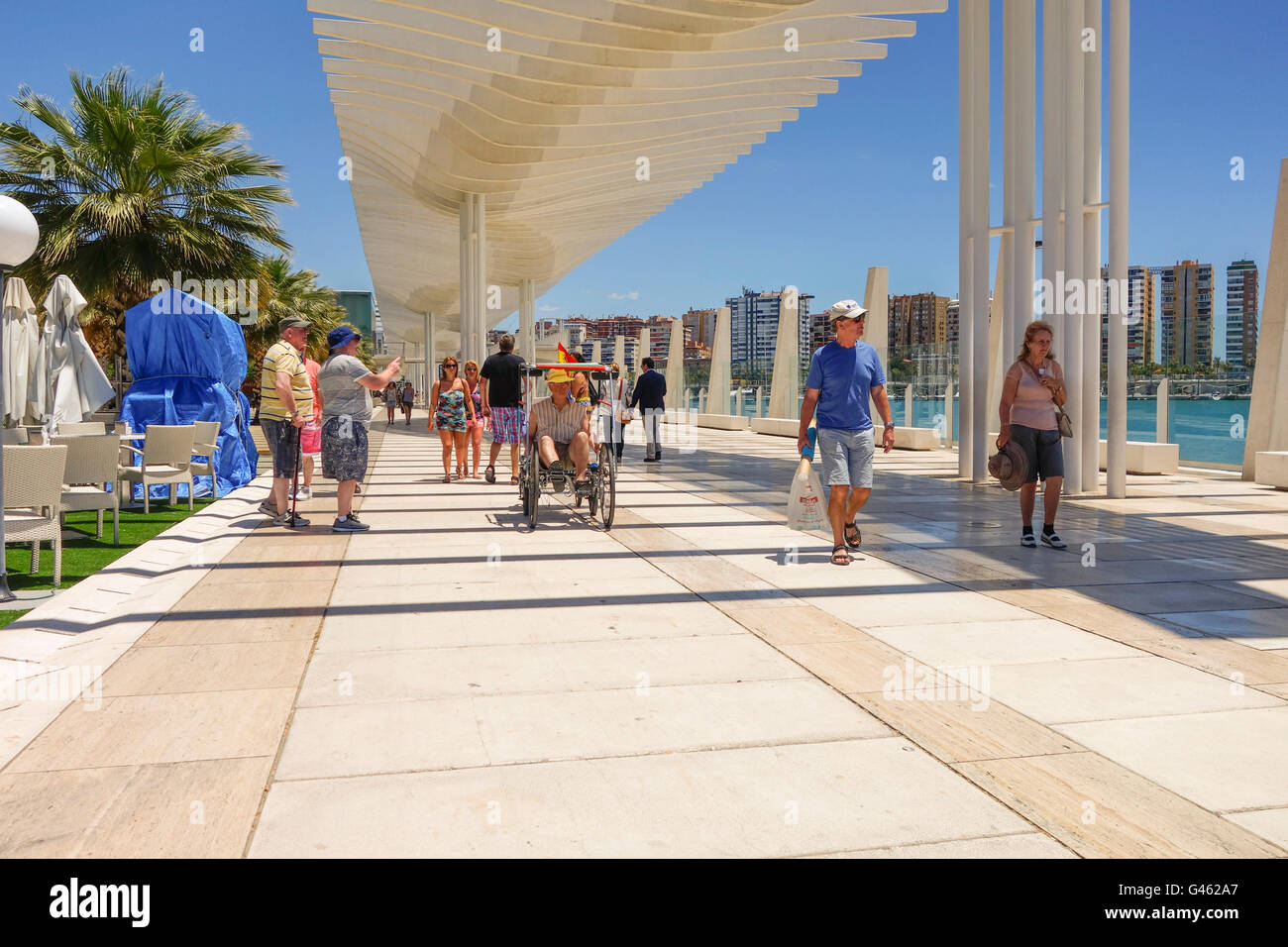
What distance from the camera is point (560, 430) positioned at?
9070mm

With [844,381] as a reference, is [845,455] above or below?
below

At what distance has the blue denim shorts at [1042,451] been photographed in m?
7.49

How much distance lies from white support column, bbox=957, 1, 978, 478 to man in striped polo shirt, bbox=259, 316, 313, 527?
7427 mm

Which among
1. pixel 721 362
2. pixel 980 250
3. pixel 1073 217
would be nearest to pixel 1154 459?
pixel 980 250

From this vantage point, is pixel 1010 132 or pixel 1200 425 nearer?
pixel 1010 132

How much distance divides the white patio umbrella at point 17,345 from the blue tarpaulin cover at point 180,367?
60.8 inches

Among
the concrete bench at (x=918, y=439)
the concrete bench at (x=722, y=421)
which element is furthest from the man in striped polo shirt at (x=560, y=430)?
the concrete bench at (x=722, y=421)

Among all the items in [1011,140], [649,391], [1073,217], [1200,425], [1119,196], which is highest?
[1011,140]

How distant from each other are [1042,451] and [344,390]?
209 inches

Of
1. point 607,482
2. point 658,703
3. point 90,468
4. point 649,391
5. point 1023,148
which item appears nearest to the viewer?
point 658,703

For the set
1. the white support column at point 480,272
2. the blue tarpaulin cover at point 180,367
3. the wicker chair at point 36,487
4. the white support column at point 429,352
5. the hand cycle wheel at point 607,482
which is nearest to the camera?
the wicker chair at point 36,487

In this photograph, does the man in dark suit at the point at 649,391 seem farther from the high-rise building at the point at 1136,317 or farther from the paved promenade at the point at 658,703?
the paved promenade at the point at 658,703

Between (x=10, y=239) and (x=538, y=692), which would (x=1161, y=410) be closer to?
(x=538, y=692)
